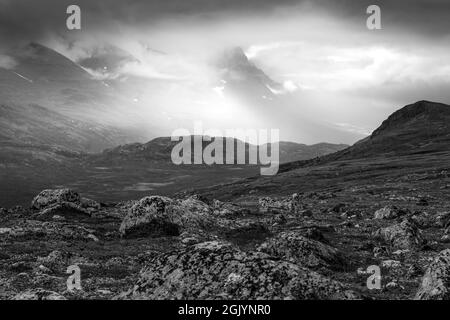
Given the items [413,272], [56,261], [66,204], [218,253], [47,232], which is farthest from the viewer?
[66,204]

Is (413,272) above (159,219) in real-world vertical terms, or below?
below

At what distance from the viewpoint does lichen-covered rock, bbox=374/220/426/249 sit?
30.2 metres

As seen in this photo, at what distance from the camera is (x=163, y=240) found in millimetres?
33031

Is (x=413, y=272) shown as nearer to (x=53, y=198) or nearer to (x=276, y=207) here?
(x=276, y=207)

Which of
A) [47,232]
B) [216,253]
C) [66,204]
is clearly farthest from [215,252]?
[66,204]

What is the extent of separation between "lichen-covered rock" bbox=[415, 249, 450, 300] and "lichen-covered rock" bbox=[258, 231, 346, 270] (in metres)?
7.45

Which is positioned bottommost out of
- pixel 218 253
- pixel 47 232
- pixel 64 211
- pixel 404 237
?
pixel 47 232

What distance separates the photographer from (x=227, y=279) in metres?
14.5

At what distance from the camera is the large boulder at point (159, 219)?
35.9 metres

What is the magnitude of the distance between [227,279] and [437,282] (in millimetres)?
6903

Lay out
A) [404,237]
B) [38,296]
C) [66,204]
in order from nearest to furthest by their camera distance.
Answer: [38,296]
[404,237]
[66,204]

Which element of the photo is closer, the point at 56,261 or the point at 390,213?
the point at 56,261

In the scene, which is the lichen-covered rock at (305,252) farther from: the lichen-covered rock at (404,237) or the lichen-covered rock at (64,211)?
the lichen-covered rock at (64,211)
